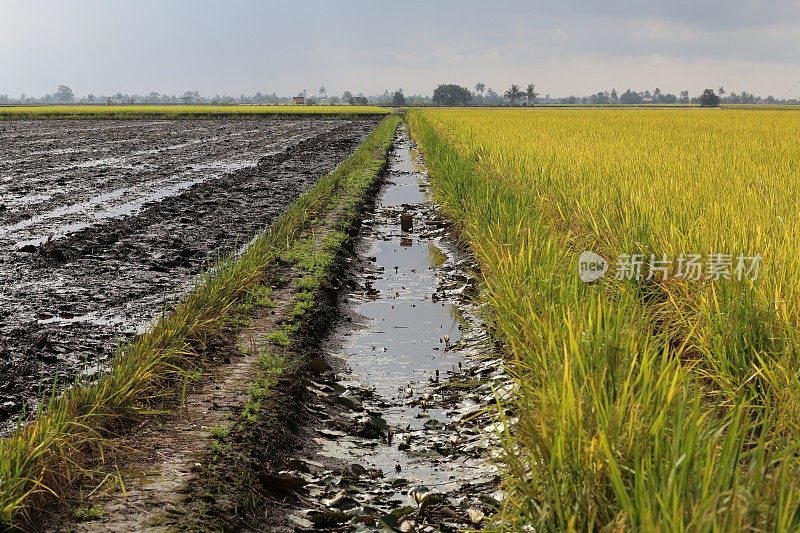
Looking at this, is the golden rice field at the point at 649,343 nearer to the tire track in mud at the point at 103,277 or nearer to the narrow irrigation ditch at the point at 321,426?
the narrow irrigation ditch at the point at 321,426

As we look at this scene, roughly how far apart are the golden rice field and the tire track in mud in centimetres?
221

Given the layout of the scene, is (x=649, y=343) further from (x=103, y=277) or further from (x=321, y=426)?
(x=103, y=277)

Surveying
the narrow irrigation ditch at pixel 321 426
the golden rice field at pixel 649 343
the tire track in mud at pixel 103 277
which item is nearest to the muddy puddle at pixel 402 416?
the narrow irrigation ditch at pixel 321 426

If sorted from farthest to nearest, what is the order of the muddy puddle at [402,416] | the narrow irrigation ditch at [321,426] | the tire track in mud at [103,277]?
the tire track in mud at [103,277]
the muddy puddle at [402,416]
the narrow irrigation ditch at [321,426]

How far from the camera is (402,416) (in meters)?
4.19

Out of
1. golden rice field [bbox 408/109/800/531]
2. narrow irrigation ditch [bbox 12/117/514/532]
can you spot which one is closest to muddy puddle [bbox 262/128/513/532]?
narrow irrigation ditch [bbox 12/117/514/532]

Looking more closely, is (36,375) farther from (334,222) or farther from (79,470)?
(334,222)

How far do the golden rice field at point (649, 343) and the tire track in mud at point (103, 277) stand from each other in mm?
2209

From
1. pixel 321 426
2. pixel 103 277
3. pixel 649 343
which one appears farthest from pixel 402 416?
pixel 103 277

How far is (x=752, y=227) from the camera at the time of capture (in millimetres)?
5090

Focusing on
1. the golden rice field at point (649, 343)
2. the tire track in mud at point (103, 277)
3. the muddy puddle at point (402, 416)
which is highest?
the golden rice field at point (649, 343)

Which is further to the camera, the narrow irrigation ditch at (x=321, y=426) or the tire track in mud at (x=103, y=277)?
the tire track in mud at (x=103, y=277)

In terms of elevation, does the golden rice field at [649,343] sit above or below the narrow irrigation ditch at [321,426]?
above

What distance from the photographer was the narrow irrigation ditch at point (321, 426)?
305 cm
